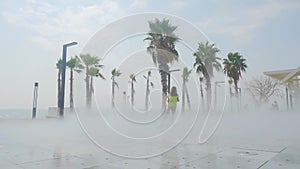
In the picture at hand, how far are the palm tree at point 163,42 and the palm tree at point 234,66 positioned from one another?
11.4 metres

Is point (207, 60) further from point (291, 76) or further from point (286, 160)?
point (286, 160)

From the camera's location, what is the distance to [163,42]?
19.6 m

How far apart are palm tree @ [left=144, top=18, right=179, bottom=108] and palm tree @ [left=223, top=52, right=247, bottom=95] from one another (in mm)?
11429

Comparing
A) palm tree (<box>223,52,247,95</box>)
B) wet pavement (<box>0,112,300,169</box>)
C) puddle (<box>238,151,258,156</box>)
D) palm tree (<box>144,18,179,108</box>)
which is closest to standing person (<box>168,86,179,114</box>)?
wet pavement (<box>0,112,300,169</box>)

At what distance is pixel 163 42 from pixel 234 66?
1232 cm

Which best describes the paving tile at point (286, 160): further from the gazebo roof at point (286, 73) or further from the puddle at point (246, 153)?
the gazebo roof at point (286, 73)

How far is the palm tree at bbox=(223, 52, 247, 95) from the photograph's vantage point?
1121 inches

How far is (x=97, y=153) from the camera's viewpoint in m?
4.67

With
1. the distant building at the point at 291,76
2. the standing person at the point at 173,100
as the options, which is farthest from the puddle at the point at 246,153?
Answer: the distant building at the point at 291,76

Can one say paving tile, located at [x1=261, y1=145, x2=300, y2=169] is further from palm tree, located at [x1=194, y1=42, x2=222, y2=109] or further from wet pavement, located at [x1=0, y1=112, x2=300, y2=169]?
palm tree, located at [x1=194, y1=42, x2=222, y2=109]

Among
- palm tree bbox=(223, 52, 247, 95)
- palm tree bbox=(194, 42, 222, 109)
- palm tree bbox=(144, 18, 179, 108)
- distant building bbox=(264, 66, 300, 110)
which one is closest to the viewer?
distant building bbox=(264, 66, 300, 110)

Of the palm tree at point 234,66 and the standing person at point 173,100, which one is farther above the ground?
the palm tree at point 234,66

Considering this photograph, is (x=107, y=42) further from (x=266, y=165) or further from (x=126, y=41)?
(x=266, y=165)

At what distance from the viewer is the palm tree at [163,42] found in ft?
57.4
